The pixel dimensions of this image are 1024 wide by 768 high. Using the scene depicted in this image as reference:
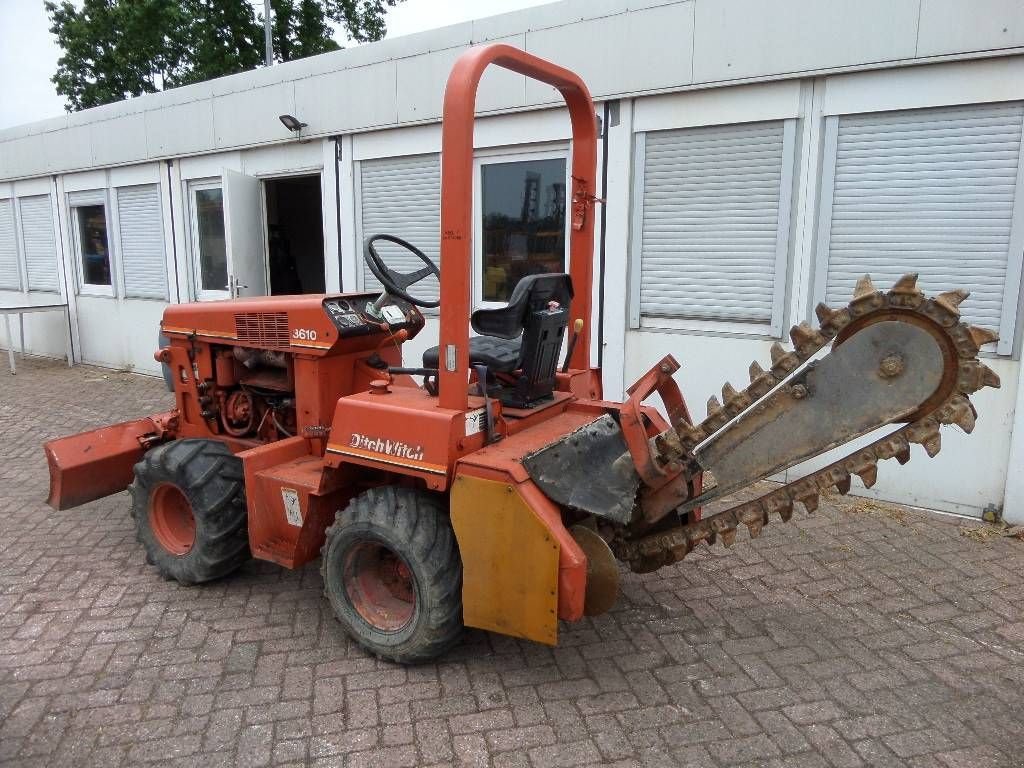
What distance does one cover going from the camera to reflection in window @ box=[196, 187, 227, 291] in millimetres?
9203

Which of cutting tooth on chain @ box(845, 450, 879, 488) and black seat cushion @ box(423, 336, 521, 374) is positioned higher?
black seat cushion @ box(423, 336, 521, 374)

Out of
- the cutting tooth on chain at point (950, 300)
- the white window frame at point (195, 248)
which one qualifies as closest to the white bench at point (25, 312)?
the white window frame at point (195, 248)

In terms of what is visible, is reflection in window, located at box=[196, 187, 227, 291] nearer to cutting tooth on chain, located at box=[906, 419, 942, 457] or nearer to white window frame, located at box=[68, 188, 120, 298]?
white window frame, located at box=[68, 188, 120, 298]

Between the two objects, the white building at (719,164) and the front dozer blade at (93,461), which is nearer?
the front dozer blade at (93,461)

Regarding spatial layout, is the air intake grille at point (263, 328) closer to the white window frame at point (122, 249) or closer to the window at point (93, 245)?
the white window frame at point (122, 249)

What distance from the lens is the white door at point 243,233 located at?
8.20m

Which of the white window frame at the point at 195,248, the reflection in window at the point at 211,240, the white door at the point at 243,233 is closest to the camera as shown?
the white door at the point at 243,233

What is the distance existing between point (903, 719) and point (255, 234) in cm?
789

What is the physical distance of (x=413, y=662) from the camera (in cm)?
312

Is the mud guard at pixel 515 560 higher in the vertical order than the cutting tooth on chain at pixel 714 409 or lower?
lower

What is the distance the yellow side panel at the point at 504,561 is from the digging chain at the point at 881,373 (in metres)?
0.67

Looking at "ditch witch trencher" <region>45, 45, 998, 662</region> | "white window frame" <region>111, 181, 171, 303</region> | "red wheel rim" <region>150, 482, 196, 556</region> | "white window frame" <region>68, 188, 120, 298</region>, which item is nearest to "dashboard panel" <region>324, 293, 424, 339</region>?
"ditch witch trencher" <region>45, 45, 998, 662</region>

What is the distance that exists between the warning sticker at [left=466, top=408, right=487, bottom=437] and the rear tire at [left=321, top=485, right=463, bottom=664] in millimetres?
346

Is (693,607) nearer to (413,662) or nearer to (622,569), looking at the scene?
(622,569)
